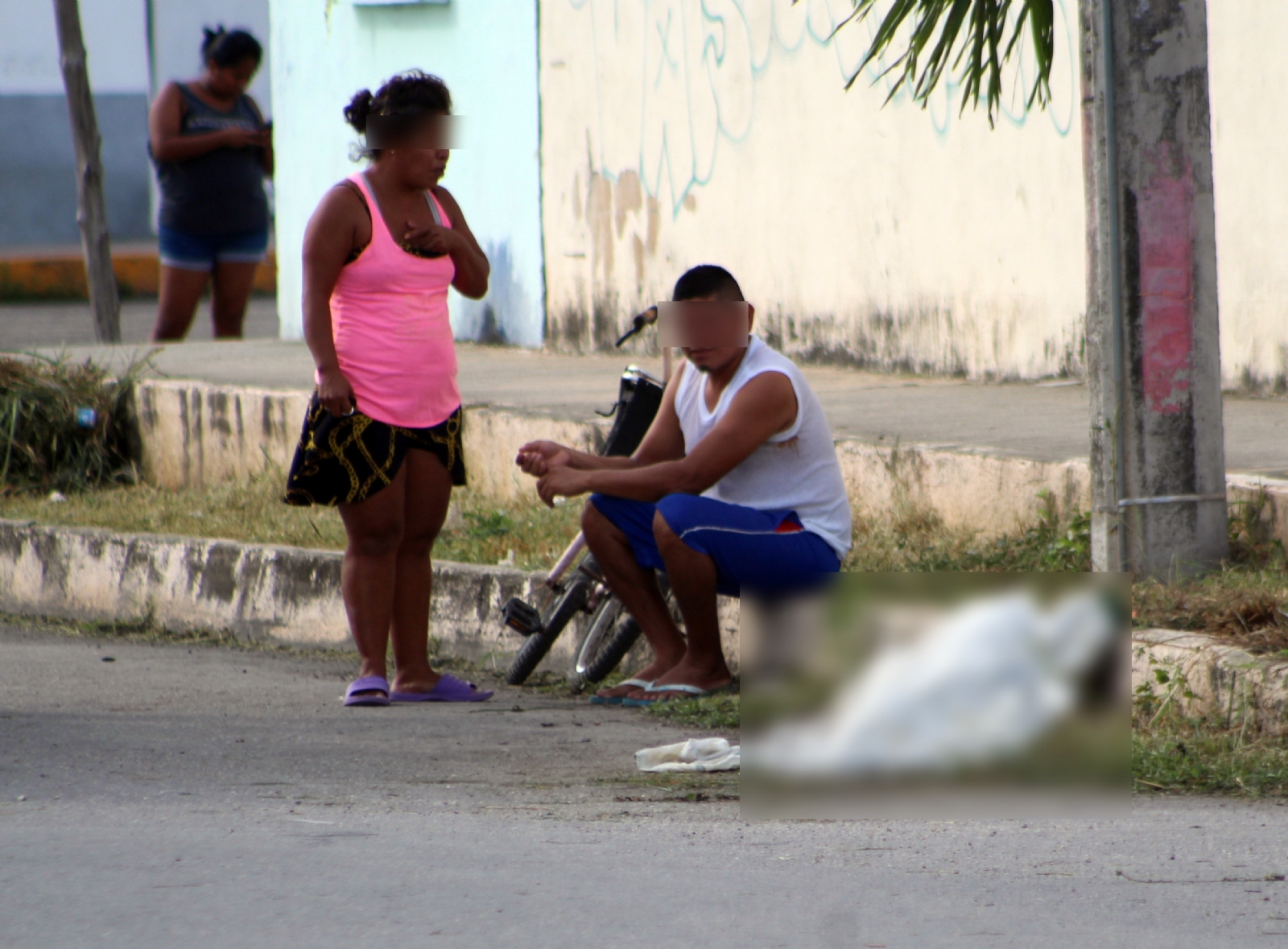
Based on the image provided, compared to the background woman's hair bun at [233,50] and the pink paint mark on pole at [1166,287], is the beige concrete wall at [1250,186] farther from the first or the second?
the background woman's hair bun at [233,50]

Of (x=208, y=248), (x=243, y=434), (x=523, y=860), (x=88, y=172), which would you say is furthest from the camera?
(x=88, y=172)

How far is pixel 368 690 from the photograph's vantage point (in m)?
5.20

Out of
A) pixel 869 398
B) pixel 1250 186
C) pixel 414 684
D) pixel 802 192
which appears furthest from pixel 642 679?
pixel 802 192

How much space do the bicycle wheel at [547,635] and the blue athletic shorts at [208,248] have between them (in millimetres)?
4882

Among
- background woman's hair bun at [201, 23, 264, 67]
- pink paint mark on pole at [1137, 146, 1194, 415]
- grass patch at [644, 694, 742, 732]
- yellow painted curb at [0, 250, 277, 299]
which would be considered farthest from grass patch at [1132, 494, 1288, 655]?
yellow painted curb at [0, 250, 277, 299]

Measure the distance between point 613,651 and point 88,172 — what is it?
689 cm

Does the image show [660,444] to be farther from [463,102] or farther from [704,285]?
[463,102]

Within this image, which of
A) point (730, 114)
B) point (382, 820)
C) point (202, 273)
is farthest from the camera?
point (202, 273)

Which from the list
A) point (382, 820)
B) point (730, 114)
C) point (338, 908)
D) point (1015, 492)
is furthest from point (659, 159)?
point (338, 908)

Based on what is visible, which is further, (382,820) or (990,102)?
(990,102)

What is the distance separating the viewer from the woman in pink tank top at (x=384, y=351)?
5.03 meters

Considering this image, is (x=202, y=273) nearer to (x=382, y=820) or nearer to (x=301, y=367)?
(x=301, y=367)

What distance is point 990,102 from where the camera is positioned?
517 cm

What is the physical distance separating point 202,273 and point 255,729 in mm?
5603
